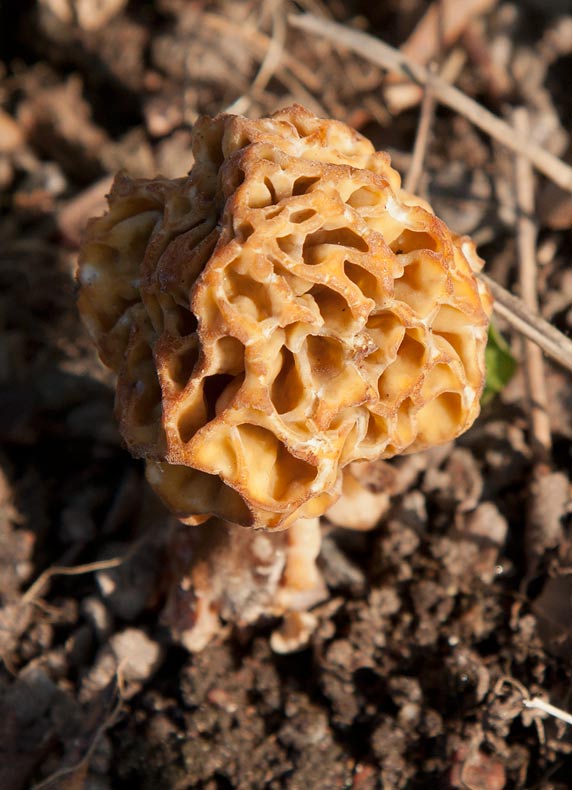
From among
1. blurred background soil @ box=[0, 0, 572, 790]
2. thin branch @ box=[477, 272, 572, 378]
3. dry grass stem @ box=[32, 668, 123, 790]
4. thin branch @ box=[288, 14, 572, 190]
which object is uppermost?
thin branch @ box=[288, 14, 572, 190]

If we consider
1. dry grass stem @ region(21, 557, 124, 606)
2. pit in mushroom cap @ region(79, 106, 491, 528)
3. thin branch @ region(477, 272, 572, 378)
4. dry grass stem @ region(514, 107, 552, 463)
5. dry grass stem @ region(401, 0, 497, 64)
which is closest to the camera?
pit in mushroom cap @ region(79, 106, 491, 528)

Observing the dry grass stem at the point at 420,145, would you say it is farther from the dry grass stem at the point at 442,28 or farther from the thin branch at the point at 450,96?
the dry grass stem at the point at 442,28

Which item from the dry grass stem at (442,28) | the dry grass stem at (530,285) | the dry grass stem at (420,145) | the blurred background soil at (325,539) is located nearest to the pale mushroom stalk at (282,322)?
the blurred background soil at (325,539)

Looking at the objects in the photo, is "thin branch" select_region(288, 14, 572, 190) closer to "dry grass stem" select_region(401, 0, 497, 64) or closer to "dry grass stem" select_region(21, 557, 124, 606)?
"dry grass stem" select_region(401, 0, 497, 64)

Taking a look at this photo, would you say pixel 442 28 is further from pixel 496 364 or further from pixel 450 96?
pixel 496 364

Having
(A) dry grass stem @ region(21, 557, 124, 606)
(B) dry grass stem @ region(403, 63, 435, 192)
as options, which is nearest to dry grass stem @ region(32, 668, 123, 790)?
(A) dry grass stem @ region(21, 557, 124, 606)

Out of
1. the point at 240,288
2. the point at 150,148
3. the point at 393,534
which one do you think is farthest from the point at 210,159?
the point at 150,148
